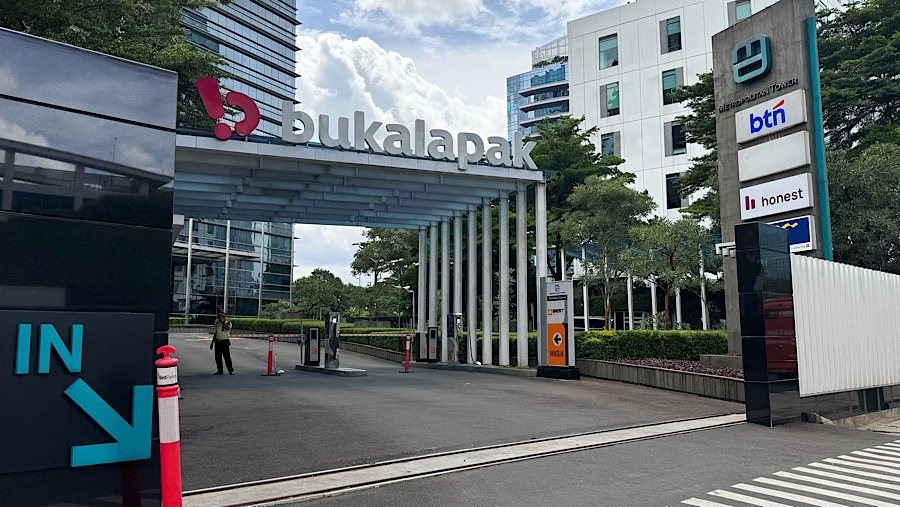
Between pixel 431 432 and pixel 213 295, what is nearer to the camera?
pixel 431 432

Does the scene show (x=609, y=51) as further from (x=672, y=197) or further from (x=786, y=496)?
(x=786, y=496)

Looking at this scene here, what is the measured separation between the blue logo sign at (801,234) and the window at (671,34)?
30.7 m

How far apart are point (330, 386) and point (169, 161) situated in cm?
1201

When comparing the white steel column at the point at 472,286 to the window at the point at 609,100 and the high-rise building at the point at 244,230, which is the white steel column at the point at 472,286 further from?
the high-rise building at the point at 244,230

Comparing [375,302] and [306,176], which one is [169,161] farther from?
[375,302]

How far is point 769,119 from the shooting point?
16203mm

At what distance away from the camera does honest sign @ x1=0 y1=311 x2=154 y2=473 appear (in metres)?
4.07

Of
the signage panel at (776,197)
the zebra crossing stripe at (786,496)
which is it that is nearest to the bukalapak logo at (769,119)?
the signage panel at (776,197)

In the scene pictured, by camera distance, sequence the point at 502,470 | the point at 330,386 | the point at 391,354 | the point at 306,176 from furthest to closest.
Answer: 1. the point at 391,354
2. the point at 306,176
3. the point at 330,386
4. the point at 502,470

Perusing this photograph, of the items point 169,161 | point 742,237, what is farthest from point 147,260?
point 742,237

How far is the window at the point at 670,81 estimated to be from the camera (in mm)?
42375

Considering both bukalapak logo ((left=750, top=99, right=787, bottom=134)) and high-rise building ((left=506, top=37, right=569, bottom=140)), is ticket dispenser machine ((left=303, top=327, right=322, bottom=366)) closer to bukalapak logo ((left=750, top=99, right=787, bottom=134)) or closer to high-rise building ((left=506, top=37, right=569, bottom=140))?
bukalapak logo ((left=750, top=99, right=787, bottom=134))

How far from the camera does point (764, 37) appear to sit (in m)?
16.5

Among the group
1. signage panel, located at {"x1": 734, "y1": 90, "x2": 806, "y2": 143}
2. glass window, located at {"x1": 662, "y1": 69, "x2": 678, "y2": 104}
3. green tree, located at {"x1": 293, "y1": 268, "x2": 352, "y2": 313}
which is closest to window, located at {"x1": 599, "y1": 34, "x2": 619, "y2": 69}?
glass window, located at {"x1": 662, "y1": 69, "x2": 678, "y2": 104}
